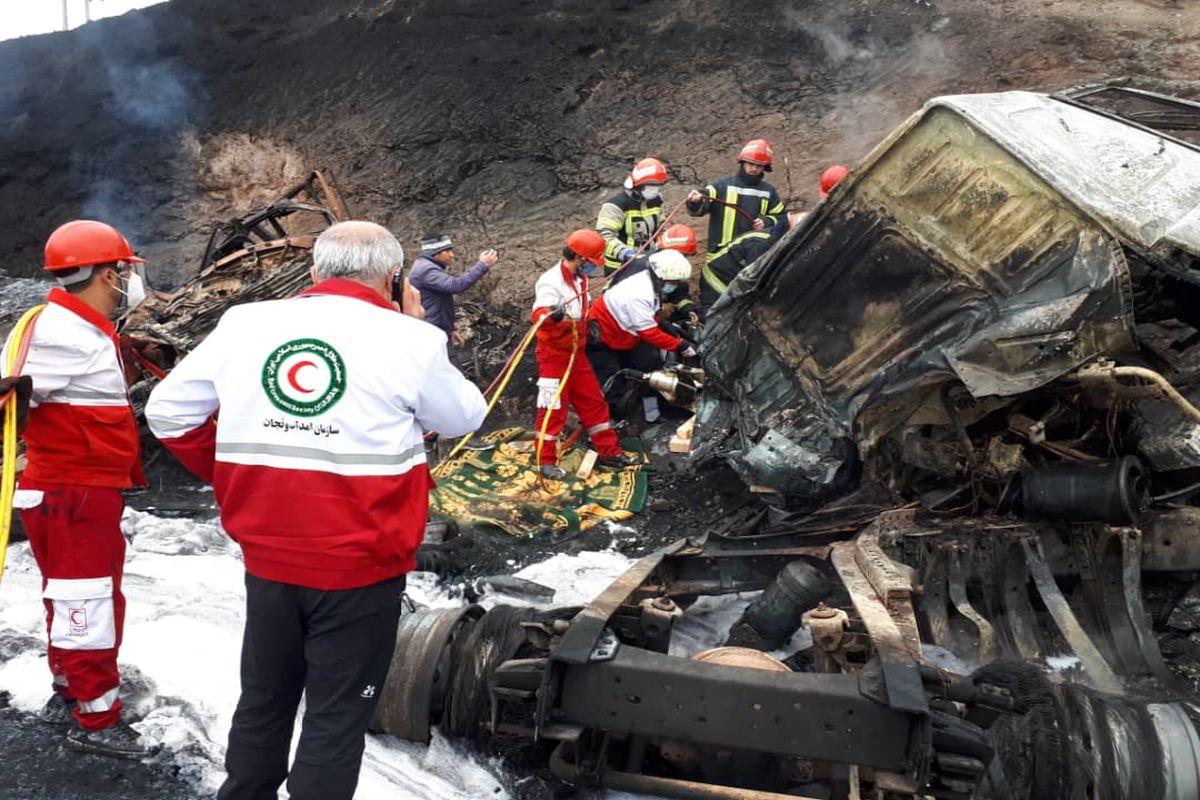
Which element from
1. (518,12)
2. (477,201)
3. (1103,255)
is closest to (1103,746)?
(1103,255)

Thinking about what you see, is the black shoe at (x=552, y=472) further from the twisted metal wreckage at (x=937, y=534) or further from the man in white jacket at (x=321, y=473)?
the man in white jacket at (x=321, y=473)

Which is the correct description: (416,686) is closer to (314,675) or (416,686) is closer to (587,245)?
(314,675)

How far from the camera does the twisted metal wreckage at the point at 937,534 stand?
101 inches

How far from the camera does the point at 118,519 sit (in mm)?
3322


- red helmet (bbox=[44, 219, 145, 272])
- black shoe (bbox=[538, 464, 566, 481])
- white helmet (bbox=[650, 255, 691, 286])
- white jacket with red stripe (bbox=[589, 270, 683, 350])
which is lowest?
black shoe (bbox=[538, 464, 566, 481])

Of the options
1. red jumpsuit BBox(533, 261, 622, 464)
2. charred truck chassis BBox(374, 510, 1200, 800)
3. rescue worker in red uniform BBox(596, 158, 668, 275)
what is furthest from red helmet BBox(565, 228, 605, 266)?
charred truck chassis BBox(374, 510, 1200, 800)

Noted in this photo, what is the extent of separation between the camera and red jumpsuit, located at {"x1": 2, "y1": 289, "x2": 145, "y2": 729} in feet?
10.4

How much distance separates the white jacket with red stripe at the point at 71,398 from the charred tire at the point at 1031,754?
3056 mm

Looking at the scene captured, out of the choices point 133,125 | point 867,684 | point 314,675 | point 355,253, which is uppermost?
point 133,125

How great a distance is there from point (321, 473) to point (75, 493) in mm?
1492

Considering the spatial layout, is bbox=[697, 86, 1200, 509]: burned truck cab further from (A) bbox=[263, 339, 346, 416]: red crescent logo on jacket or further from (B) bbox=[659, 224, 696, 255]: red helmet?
(B) bbox=[659, 224, 696, 255]: red helmet

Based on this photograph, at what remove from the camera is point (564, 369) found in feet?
21.1

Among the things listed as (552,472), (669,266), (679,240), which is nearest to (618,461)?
(552,472)

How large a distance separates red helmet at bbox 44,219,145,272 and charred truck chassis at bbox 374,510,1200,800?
1.72 m
